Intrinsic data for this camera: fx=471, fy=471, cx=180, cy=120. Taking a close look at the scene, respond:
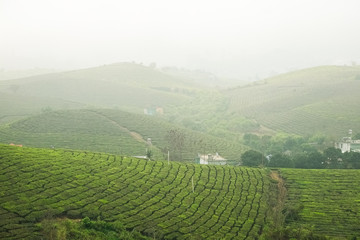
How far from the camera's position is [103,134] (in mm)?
103250

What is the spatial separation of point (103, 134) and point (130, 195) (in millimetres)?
52581

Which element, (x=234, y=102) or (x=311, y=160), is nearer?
(x=311, y=160)

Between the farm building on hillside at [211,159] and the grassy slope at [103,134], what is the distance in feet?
9.70

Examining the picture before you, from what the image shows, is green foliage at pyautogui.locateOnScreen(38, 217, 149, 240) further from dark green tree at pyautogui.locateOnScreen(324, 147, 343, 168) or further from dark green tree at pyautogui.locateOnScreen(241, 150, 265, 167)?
dark green tree at pyautogui.locateOnScreen(324, 147, 343, 168)

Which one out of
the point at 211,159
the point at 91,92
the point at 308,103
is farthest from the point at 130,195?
the point at 91,92

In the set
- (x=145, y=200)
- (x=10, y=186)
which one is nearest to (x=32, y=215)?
(x=10, y=186)

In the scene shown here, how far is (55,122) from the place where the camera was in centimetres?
10638

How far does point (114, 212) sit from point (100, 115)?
73.8m

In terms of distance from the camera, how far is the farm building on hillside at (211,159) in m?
87.6

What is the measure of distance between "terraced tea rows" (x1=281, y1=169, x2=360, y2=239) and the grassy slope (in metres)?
26.5

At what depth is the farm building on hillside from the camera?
87562mm

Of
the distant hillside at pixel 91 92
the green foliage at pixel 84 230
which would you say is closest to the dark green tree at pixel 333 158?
the green foliage at pixel 84 230

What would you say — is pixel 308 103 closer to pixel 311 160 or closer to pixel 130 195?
pixel 311 160

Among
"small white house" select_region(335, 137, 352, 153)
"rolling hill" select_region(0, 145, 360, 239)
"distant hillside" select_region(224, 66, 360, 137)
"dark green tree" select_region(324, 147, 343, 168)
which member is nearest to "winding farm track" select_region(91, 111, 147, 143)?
"rolling hill" select_region(0, 145, 360, 239)
